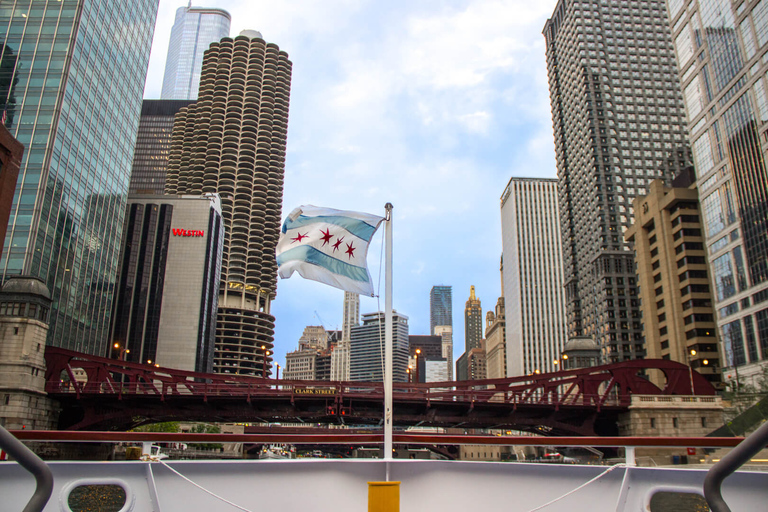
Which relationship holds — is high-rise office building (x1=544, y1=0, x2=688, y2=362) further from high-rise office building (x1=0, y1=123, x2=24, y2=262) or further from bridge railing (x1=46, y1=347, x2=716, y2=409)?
high-rise office building (x1=0, y1=123, x2=24, y2=262)

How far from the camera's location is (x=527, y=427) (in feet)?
170

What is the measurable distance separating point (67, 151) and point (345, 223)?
80.1 metres

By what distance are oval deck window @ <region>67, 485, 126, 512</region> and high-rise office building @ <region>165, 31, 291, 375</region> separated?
166 metres

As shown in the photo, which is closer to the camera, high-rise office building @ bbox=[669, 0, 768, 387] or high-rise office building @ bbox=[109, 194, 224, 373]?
high-rise office building @ bbox=[669, 0, 768, 387]

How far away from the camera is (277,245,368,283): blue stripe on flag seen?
1262 cm

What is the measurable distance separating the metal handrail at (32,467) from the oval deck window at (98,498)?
3956mm

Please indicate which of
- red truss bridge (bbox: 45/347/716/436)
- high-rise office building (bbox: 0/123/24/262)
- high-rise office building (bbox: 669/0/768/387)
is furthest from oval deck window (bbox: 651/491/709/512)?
high-rise office building (bbox: 669/0/768/387)

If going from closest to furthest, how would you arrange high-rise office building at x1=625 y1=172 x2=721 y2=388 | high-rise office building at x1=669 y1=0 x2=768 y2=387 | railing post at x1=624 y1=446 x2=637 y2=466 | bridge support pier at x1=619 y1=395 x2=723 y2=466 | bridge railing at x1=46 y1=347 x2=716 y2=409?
railing post at x1=624 y1=446 x2=637 y2=466 → bridge support pier at x1=619 y1=395 x2=723 y2=466 → bridge railing at x1=46 y1=347 x2=716 y2=409 → high-rise office building at x1=669 y1=0 x2=768 y2=387 → high-rise office building at x1=625 y1=172 x2=721 y2=388

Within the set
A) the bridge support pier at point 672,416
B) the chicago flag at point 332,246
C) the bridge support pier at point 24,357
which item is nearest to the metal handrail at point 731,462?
the chicago flag at point 332,246

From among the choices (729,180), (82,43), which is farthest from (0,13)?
(729,180)

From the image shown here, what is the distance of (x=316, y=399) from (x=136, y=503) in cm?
4181

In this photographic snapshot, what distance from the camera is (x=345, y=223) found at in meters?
12.7

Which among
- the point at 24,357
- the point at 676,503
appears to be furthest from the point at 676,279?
the point at 676,503

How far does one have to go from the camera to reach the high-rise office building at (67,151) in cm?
7250
